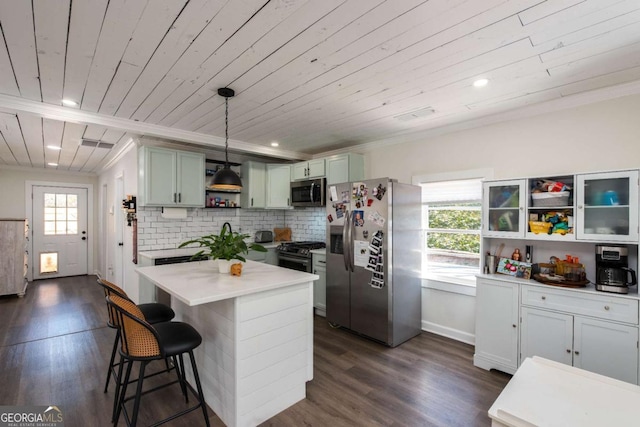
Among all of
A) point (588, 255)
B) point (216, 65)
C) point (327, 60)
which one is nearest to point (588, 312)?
point (588, 255)

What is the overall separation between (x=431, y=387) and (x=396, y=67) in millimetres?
2491

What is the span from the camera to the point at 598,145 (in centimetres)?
254

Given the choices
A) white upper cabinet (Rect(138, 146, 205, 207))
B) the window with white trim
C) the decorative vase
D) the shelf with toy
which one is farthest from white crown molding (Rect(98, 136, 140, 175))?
the shelf with toy

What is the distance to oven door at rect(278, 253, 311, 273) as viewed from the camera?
13.9ft

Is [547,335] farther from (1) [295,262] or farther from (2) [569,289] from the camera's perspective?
(1) [295,262]

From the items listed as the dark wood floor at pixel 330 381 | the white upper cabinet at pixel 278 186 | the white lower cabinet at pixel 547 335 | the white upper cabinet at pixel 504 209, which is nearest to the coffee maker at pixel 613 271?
the white lower cabinet at pixel 547 335

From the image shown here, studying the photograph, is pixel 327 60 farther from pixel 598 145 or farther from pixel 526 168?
pixel 598 145

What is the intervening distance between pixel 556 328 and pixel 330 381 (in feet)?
6.11

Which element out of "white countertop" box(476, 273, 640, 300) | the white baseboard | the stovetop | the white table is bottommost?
the white baseboard

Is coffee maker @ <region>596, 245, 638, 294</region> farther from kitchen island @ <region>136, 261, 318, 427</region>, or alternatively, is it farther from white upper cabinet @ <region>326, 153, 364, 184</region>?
white upper cabinet @ <region>326, 153, 364, 184</region>

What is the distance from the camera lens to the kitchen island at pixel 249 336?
193cm

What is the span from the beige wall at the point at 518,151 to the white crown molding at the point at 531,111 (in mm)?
44

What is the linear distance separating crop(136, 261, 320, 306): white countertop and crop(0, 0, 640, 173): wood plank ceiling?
1505 mm

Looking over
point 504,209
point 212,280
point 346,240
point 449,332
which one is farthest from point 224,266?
point 449,332
